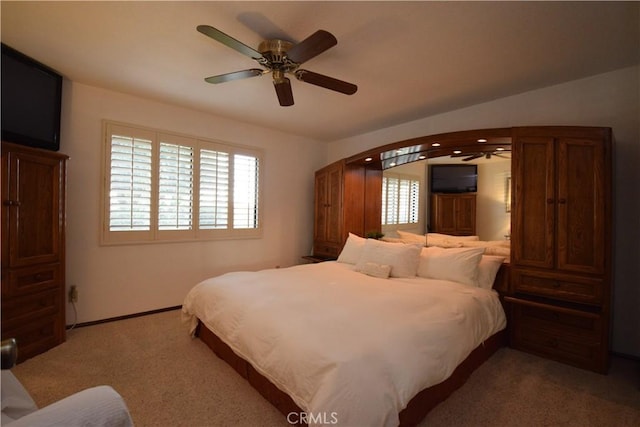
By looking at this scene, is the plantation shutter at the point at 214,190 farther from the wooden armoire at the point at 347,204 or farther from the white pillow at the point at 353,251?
the white pillow at the point at 353,251

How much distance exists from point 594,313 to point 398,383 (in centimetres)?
188

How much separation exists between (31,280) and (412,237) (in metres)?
3.83

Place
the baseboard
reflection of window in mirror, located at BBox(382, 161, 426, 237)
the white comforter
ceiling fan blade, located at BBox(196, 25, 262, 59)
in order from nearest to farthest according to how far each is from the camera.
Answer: the white comforter
ceiling fan blade, located at BBox(196, 25, 262, 59)
the baseboard
reflection of window in mirror, located at BBox(382, 161, 426, 237)

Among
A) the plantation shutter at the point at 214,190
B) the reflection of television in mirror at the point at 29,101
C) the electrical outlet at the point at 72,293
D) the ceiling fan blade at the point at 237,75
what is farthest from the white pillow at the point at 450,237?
the reflection of television in mirror at the point at 29,101

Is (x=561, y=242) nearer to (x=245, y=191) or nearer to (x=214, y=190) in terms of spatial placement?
(x=245, y=191)

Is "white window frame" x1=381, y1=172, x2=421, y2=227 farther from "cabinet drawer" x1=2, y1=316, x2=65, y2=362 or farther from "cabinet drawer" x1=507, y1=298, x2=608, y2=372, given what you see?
"cabinet drawer" x1=2, y1=316, x2=65, y2=362

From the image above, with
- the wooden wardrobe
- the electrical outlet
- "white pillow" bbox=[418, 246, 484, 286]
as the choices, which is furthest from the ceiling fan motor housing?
the electrical outlet

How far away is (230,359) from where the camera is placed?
2.20 meters

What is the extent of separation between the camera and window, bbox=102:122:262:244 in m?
3.10

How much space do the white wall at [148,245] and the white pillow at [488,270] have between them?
9.11ft

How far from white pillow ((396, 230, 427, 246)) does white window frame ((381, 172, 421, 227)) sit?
0.12 m

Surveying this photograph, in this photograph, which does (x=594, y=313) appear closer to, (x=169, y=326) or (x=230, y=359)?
(x=230, y=359)

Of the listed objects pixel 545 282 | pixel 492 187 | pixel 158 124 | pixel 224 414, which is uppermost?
pixel 158 124

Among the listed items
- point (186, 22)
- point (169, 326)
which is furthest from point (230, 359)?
point (186, 22)
